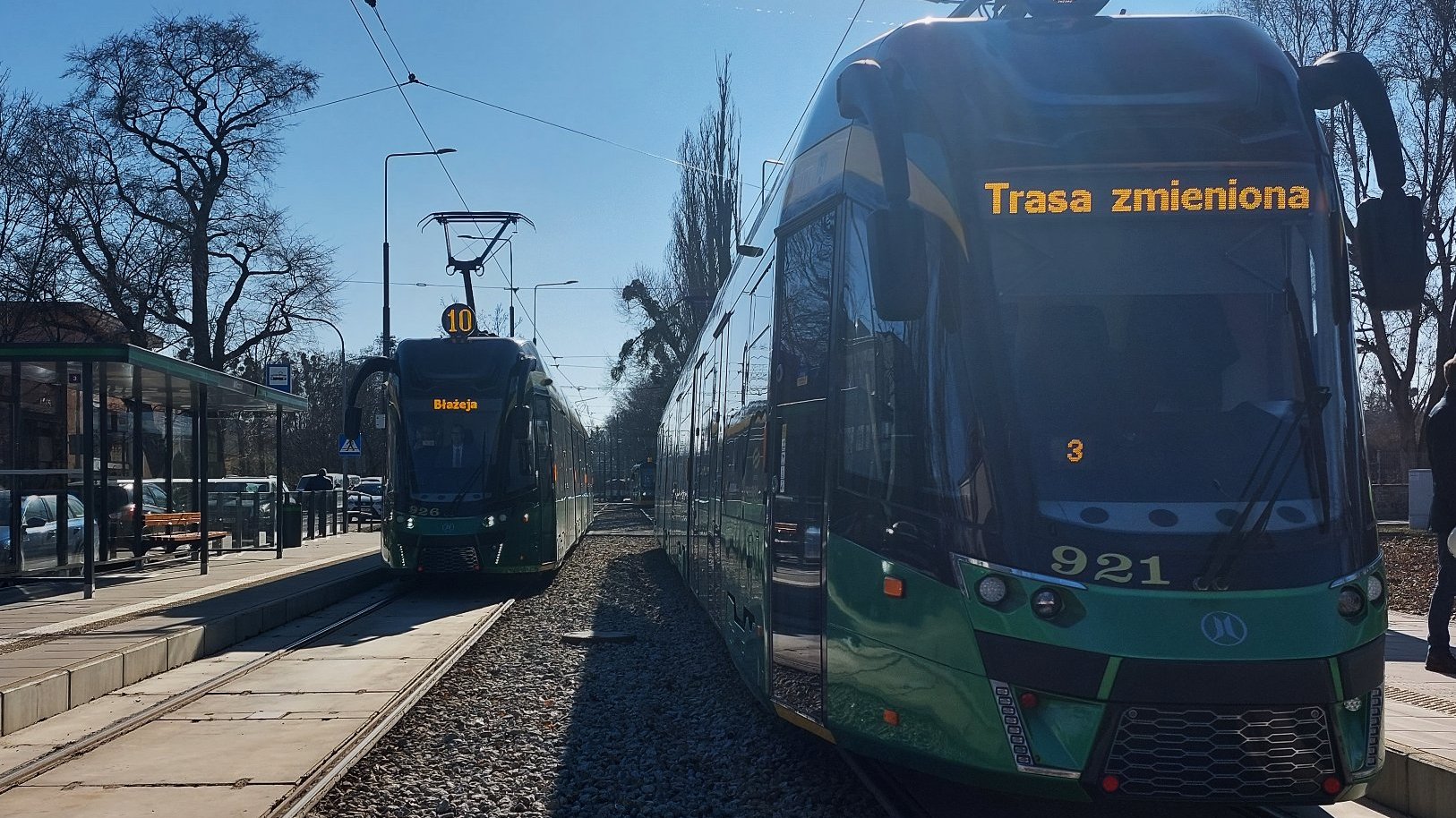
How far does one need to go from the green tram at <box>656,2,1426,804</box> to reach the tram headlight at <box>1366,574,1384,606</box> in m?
0.01

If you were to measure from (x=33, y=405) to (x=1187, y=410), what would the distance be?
15663 millimetres

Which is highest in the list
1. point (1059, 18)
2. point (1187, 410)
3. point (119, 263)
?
point (119, 263)

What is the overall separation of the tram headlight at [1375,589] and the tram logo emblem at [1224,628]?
0.57 m

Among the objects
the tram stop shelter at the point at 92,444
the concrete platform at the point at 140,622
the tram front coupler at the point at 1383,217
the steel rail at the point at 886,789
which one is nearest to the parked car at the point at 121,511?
the tram stop shelter at the point at 92,444

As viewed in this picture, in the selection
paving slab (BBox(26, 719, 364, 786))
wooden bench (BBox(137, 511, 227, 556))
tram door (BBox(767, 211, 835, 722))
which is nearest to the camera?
tram door (BBox(767, 211, 835, 722))

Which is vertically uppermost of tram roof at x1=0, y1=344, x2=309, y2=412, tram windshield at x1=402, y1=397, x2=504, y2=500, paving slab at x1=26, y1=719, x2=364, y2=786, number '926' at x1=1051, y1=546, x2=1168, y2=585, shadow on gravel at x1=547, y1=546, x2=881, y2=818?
tram roof at x1=0, y1=344, x2=309, y2=412

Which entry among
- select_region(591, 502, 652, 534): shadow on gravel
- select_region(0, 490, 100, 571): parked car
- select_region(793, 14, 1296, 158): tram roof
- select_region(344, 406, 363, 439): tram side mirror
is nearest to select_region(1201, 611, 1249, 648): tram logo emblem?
select_region(793, 14, 1296, 158): tram roof

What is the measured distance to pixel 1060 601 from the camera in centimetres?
487

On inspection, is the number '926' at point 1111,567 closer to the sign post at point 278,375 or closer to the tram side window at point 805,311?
the tram side window at point 805,311

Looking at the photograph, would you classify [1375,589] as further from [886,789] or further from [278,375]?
[278,375]

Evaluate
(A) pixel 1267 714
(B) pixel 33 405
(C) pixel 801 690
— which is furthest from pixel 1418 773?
(B) pixel 33 405

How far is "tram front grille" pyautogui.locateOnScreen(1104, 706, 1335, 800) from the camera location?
4.75m

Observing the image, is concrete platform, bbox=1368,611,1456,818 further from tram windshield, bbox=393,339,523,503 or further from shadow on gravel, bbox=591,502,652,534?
shadow on gravel, bbox=591,502,652,534

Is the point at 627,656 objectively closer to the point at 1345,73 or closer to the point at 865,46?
the point at 865,46
